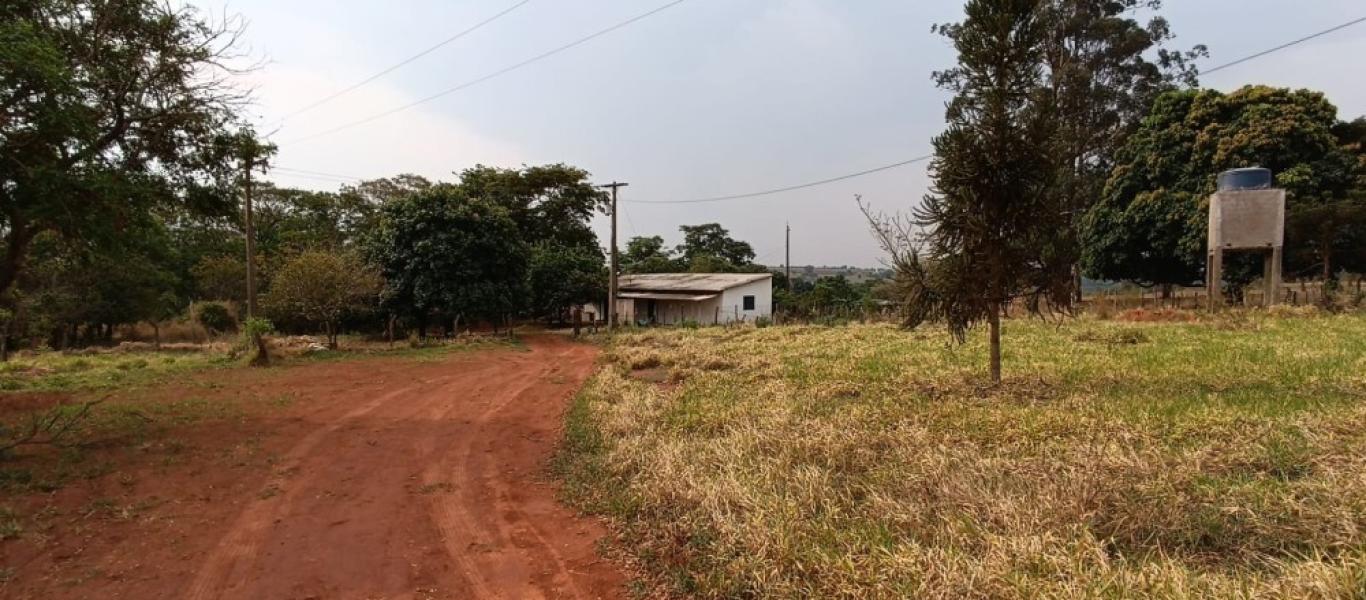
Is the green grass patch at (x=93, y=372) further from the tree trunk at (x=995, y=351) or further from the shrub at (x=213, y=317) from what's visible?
the tree trunk at (x=995, y=351)

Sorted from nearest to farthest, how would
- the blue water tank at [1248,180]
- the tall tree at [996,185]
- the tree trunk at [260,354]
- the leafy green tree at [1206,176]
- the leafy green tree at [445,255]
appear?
1. the tall tree at [996,185]
2. the tree trunk at [260,354]
3. the blue water tank at [1248,180]
4. the leafy green tree at [1206,176]
5. the leafy green tree at [445,255]

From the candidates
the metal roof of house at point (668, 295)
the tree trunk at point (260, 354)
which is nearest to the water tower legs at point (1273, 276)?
the metal roof of house at point (668, 295)

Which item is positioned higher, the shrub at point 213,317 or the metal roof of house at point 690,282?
the metal roof of house at point 690,282

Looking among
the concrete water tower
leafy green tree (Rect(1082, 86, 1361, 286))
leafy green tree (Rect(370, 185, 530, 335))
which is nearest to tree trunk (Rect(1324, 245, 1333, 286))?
leafy green tree (Rect(1082, 86, 1361, 286))

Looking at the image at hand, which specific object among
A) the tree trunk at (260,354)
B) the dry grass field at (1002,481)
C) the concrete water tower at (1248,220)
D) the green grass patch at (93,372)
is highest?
the concrete water tower at (1248,220)

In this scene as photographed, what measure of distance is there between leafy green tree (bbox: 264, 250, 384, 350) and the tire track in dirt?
1287 cm

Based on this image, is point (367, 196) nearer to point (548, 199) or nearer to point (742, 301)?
point (548, 199)

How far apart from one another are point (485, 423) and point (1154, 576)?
7.72 meters

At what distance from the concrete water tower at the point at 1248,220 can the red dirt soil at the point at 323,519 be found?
68.2 ft

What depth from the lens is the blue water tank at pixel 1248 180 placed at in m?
19.8

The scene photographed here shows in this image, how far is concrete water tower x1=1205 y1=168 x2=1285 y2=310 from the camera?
19.2 m

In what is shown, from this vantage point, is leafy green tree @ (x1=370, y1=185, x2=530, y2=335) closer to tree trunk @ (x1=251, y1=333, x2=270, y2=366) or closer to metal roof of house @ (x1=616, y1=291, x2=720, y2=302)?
tree trunk @ (x1=251, y1=333, x2=270, y2=366)

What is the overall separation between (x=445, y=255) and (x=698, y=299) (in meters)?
14.3

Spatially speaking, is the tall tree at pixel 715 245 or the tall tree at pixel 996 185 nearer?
the tall tree at pixel 996 185
